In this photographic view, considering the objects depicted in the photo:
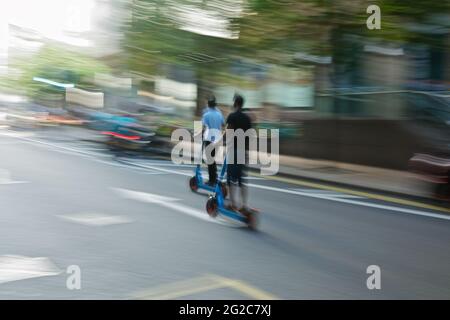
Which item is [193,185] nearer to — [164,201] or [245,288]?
[164,201]

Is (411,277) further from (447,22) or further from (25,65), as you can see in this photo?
(25,65)

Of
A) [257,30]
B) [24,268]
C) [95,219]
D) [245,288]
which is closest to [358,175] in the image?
[257,30]

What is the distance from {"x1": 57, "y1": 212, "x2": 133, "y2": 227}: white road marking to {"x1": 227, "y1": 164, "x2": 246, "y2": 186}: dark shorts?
5.12 ft

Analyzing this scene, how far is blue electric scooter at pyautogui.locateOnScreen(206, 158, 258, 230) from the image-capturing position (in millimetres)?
7164

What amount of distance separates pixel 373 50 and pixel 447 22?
3.39m

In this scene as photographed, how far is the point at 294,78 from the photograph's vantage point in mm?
18734

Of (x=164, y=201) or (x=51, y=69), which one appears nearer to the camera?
(x=164, y=201)

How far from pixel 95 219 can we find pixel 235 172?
82.9 inches

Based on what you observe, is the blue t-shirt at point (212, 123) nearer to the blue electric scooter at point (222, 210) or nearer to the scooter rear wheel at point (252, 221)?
the blue electric scooter at point (222, 210)

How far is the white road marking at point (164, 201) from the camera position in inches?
309

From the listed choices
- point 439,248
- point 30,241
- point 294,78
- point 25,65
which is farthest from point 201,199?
point 25,65

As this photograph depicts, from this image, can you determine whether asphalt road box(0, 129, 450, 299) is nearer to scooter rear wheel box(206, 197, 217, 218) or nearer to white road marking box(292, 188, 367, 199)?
white road marking box(292, 188, 367, 199)

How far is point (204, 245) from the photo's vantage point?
246 inches

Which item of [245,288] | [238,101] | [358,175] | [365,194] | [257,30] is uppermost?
[257,30]
